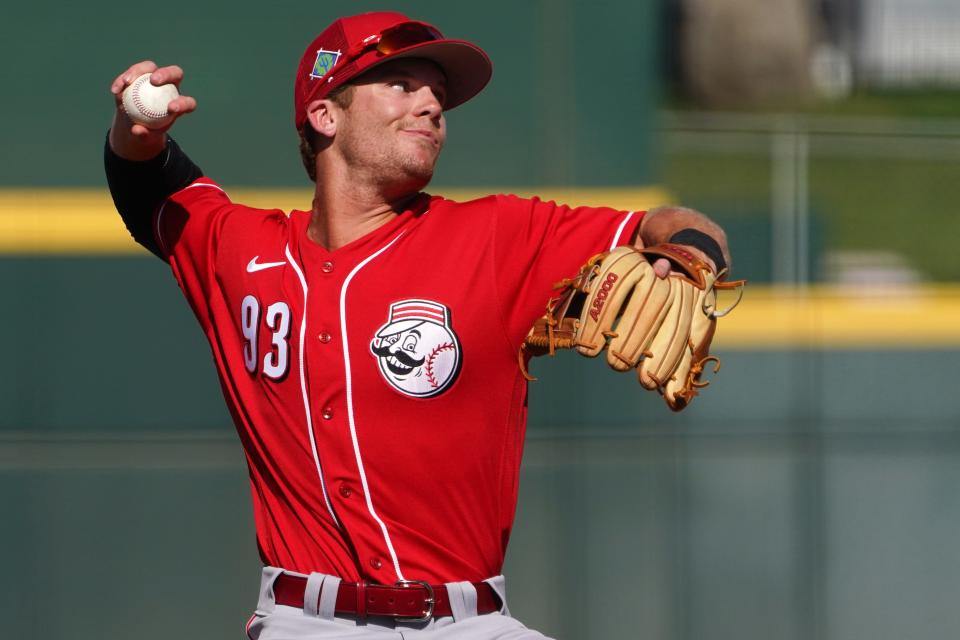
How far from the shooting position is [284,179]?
4379 mm

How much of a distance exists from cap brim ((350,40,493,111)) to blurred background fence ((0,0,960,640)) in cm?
149

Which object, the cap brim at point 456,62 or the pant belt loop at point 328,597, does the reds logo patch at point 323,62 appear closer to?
the cap brim at point 456,62

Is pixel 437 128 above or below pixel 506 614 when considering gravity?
above

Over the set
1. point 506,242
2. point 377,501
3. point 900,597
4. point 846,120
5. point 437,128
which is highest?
point 846,120

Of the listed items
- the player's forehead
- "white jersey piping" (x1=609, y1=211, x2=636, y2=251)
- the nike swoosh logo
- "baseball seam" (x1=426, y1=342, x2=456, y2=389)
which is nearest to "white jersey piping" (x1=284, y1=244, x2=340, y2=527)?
the nike swoosh logo

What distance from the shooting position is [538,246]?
261cm

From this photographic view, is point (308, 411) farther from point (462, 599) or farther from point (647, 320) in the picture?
point (647, 320)

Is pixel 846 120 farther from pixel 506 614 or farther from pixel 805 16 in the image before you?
pixel 506 614

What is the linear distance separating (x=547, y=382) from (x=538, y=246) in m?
1.73

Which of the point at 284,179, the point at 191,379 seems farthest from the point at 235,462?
the point at 284,179

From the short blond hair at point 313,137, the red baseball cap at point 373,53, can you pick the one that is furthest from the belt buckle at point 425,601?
the red baseball cap at point 373,53

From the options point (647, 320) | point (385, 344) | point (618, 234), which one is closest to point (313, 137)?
point (385, 344)

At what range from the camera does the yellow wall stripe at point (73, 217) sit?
14.2 feet

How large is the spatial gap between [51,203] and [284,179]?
79 cm
